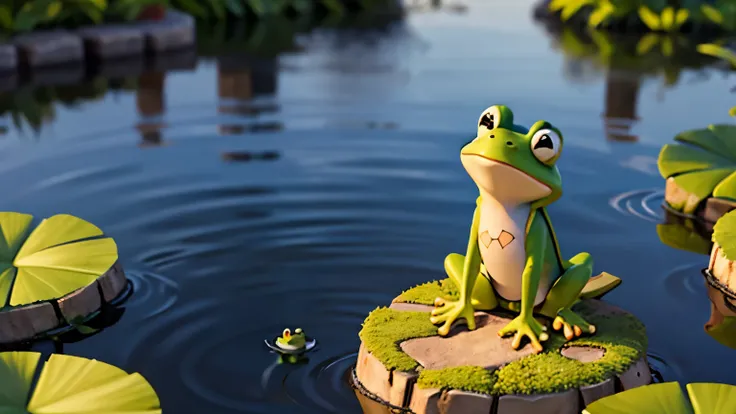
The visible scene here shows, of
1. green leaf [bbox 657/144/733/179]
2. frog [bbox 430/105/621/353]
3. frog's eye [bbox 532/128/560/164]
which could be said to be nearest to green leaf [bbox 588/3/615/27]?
green leaf [bbox 657/144/733/179]

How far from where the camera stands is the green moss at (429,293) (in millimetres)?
4281

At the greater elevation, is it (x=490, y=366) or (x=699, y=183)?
(x=699, y=183)

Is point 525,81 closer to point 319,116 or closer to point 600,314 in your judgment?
point 319,116

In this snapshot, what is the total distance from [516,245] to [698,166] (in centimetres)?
293

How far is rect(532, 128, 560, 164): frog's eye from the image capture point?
143 inches

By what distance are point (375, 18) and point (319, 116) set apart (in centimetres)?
865

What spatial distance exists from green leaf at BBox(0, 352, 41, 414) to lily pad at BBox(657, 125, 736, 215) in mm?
4280

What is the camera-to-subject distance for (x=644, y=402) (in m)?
3.42

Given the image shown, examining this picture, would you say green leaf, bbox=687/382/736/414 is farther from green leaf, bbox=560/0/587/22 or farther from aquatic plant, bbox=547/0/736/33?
green leaf, bbox=560/0/587/22

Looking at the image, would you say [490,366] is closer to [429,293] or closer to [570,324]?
[570,324]

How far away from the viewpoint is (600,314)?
4.14m

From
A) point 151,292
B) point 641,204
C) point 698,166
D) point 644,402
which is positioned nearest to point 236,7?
point 641,204

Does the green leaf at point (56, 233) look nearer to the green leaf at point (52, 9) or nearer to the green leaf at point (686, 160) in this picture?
the green leaf at point (686, 160)

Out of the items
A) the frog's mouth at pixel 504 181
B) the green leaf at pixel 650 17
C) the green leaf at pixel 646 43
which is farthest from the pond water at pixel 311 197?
the green leaf at pixel 650 17
